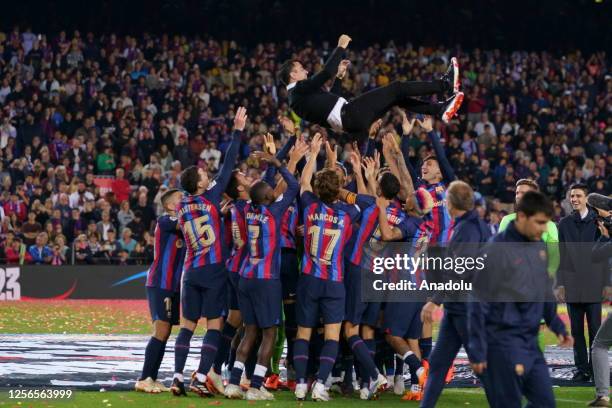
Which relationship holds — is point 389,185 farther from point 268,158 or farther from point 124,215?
point 124,215

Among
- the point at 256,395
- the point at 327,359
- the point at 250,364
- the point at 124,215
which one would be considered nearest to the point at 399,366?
the point at 327,359

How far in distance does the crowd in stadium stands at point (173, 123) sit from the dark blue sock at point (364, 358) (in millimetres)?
12017

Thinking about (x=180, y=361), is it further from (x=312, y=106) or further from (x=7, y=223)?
(x=7, y=223)

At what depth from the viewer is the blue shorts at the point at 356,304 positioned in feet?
32.8

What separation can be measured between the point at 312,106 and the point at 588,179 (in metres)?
16.9

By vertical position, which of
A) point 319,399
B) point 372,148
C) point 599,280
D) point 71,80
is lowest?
point 319,399

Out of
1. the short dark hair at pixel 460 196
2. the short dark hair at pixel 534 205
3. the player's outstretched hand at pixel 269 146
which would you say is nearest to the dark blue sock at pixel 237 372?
the player's outstretched hand at pixel 269 146

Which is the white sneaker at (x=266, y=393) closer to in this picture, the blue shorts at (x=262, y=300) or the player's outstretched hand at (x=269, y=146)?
the blue shorts at (x=262, y=300)

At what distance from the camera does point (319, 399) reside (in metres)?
9.56

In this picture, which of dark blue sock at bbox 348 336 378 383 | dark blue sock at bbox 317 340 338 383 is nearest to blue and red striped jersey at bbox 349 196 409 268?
dark blue sock at bbox 348 336 378 383

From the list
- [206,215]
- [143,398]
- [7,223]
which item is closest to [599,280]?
[206,215]

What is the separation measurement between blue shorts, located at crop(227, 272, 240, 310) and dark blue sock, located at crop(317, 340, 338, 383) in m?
1.05

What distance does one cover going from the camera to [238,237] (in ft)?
33.3

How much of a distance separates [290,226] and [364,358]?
154 cm
